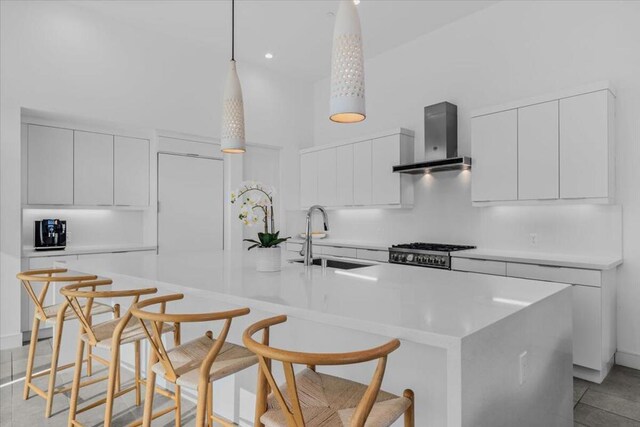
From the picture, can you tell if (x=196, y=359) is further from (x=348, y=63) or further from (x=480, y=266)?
(x=480, y=266)

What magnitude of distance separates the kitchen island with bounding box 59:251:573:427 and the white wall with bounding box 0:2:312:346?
2185mm

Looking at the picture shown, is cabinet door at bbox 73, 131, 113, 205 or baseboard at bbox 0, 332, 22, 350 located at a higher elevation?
cabinet door at bbox 73, 131, 113, 205

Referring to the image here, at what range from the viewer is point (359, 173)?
520 centimetres

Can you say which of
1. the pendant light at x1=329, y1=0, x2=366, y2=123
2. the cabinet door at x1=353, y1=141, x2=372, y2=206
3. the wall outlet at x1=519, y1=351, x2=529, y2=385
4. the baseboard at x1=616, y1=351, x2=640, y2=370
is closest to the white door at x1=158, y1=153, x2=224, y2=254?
the cabinet door at x1=353, y1=141, x2=372, y2=206

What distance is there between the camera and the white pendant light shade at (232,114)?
9.14 ft

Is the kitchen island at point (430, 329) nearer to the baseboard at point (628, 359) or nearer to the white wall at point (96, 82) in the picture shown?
the baseboard at point (628, 359)

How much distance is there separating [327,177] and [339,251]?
45.3 inches

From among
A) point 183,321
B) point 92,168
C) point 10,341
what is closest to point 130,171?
point 92,168

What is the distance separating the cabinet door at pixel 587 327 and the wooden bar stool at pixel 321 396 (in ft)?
7.68

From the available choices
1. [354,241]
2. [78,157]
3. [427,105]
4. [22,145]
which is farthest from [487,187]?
[22,145]

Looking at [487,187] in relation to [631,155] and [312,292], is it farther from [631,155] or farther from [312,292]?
[312,292]

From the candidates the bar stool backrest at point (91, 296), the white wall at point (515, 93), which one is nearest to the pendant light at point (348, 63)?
the bar stool backrest at point (91, 296)

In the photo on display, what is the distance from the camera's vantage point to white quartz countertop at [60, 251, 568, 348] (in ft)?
4.34

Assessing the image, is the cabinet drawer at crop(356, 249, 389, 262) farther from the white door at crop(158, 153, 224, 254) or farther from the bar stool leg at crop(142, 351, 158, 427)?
the bar stool leg at crop(142, 351, 158, 427)
